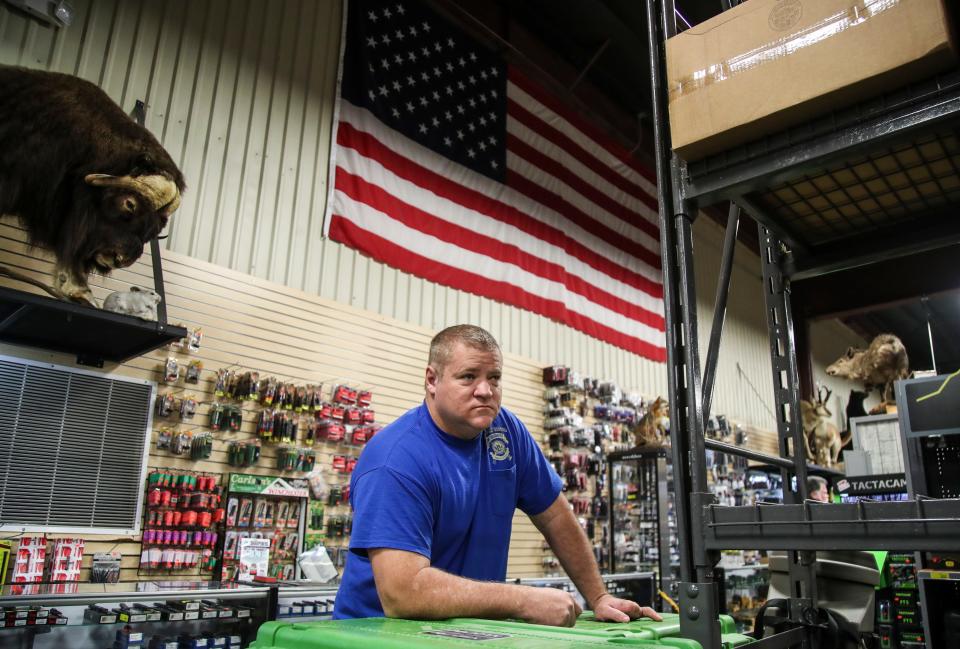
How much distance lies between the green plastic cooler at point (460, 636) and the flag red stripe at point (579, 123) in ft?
24.8

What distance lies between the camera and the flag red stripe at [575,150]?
320 inches

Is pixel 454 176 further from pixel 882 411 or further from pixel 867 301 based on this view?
pixel 867 301

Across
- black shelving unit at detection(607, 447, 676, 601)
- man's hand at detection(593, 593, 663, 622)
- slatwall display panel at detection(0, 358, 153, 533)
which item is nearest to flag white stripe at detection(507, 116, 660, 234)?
black shelving unit at detection(607, 447, 676, 601)

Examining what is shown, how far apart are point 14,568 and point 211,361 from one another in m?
1.74

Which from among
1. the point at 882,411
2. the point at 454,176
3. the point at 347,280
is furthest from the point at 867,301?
the point at 347,280

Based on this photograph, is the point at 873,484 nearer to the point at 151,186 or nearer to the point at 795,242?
the point at 795,242

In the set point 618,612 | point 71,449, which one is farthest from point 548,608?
point 71,449

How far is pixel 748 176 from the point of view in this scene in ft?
5.56

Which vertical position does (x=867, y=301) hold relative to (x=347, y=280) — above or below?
above

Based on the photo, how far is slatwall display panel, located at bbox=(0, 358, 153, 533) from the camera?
4.12 meters

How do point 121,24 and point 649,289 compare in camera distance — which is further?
point 649,289

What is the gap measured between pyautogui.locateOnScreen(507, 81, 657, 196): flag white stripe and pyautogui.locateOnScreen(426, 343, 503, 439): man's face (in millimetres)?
6463

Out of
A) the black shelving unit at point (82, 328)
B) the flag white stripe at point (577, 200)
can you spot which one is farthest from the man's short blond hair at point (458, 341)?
the flag white stripe at point (577, 200)

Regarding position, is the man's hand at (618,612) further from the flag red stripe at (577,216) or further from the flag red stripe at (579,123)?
the flag red stripe at (579,123)
